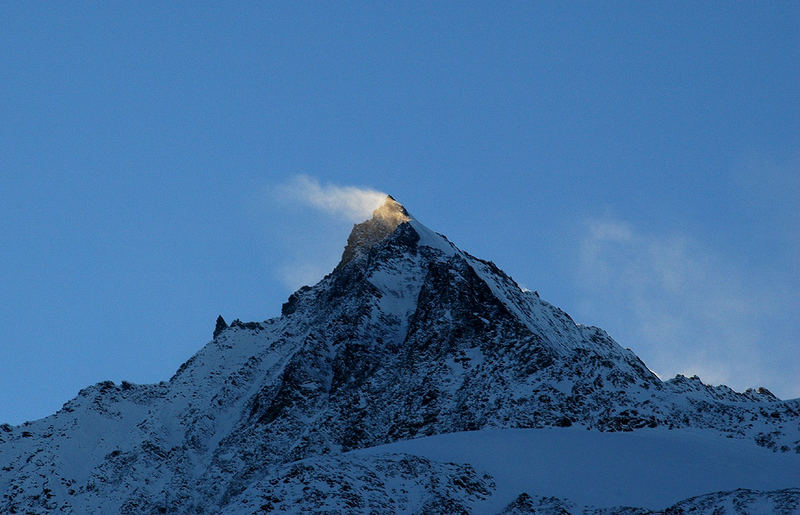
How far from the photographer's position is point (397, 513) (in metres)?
41.5

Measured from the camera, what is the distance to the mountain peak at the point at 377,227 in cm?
11294

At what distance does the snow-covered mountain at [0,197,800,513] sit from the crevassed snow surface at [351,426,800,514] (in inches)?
5.6

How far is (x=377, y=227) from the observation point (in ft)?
380

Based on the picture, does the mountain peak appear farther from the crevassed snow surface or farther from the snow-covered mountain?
the crevassed snow surface

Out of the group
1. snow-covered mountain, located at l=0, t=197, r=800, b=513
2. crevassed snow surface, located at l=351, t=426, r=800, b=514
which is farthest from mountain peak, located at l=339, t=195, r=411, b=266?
crevassed snow surface, located at l=351, t=426, r=800, b=514

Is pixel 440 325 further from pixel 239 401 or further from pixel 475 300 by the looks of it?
pixel 239 401

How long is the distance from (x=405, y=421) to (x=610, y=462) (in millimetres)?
21866

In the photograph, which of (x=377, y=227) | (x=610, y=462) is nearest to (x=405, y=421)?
(x=610, y=462)

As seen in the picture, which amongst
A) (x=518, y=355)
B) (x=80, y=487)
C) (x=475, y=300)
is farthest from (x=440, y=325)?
(x=80, y=487)

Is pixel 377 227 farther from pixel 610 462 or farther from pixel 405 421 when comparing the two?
pixel 610 462

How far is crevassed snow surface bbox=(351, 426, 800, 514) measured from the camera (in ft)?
141

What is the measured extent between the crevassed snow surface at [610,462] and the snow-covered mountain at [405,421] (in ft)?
0.46

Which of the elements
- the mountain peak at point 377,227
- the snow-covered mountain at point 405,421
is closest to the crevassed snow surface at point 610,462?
the snow-covered mountain at point 405,421

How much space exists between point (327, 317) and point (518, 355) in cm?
3417
